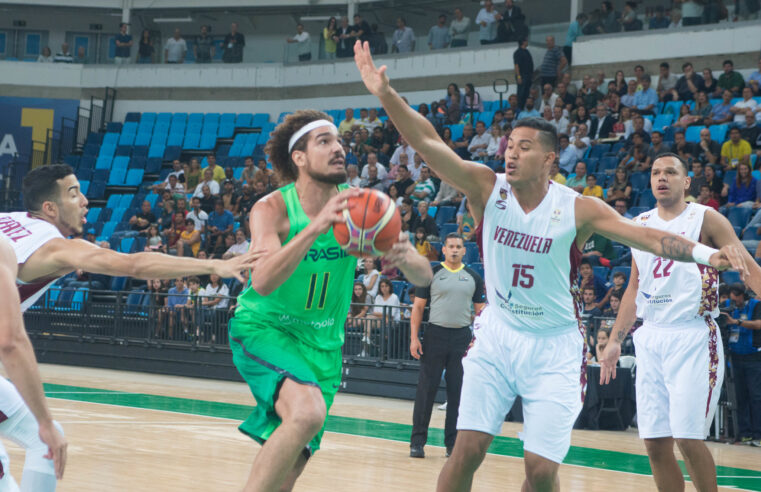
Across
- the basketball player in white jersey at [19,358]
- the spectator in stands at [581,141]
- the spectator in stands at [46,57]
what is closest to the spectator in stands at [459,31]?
the spectator in stands at [581,141]

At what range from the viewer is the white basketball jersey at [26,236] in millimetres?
4461

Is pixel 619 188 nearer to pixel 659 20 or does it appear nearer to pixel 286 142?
pixel 659 20

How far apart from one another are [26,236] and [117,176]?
2387cm

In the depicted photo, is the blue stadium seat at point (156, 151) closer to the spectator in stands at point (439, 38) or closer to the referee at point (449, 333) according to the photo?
the spectator in stands at point (439, 38)

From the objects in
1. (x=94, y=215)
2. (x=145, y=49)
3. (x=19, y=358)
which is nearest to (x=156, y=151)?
(x=94, y=215)

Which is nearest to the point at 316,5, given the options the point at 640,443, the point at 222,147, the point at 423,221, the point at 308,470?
the point at 222,147

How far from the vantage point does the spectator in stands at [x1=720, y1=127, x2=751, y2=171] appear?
1602 centimetres

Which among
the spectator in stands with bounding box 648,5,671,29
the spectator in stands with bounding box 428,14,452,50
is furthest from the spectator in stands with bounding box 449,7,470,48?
the spectator in stands with bounding box 648,5,671,29

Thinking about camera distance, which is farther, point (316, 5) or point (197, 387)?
point (316, 5)

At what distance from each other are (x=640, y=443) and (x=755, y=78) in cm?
930

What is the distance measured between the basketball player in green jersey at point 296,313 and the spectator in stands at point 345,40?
22.3m

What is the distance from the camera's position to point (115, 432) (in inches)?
428

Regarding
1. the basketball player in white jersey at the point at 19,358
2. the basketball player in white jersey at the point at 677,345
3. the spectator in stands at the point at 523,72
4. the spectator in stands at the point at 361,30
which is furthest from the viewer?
the spectator in stands at the point at 361,30

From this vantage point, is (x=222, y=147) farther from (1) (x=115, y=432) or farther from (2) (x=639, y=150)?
(1) (x=115, y=432)
